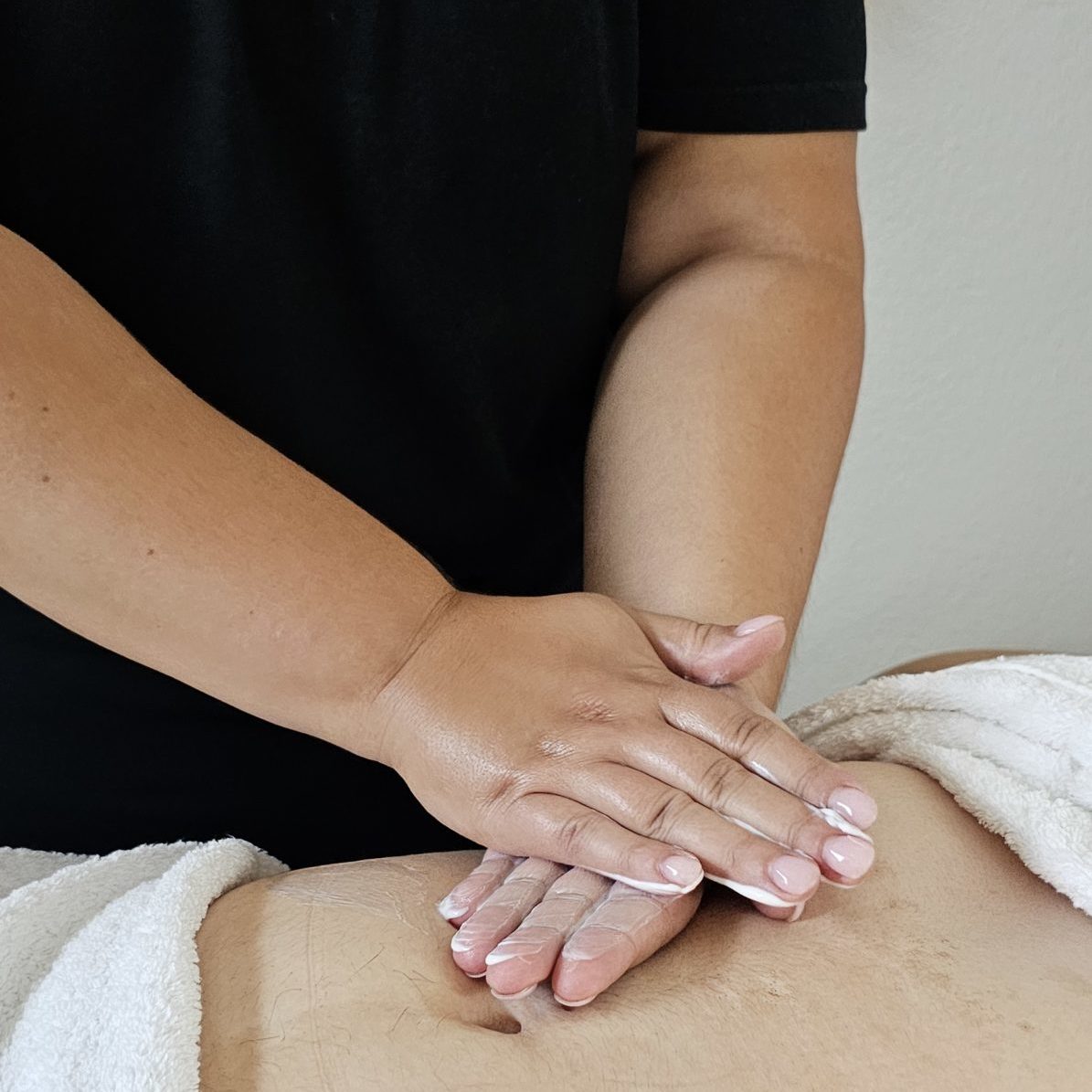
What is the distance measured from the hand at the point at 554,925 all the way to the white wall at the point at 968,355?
2.77 feet

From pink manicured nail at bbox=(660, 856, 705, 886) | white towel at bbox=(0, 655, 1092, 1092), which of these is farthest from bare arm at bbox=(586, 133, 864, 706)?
pink manicured nail at bbox=(660, 856, 705, 886)

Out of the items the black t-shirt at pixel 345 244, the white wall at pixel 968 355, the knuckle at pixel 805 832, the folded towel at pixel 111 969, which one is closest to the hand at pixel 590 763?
the knuckle at pixel 805 832

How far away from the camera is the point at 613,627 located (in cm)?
71

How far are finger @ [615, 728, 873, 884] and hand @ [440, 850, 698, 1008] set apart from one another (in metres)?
0.04

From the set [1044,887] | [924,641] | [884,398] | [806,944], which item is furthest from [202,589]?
[924,641]

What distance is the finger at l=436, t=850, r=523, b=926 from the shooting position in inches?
24.8

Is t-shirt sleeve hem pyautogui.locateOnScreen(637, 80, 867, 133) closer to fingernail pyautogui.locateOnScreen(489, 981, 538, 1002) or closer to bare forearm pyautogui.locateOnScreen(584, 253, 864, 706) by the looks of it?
bare forearm pyautogui.locateOnScreen(584, 253, 864, 706)

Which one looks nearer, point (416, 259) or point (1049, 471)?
point (416, 259)

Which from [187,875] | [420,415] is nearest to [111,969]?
[187,875]

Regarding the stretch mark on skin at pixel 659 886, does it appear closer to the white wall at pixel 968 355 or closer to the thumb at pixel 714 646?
the thumb at pixel 714 646

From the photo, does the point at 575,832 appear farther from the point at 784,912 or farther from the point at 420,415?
the point at 420,415

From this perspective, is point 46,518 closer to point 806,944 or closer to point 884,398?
point 806,944

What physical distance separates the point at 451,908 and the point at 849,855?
0.64ft

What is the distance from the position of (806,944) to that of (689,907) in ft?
0.20
